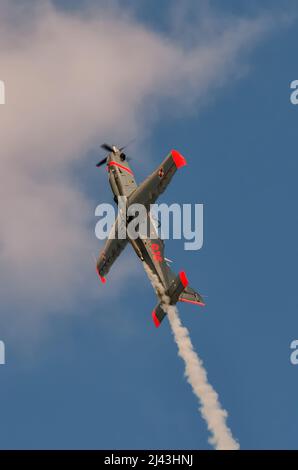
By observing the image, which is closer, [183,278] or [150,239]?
[183,278]

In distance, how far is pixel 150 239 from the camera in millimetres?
77250

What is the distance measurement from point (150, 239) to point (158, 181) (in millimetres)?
5617

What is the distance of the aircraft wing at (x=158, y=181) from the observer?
237 feet

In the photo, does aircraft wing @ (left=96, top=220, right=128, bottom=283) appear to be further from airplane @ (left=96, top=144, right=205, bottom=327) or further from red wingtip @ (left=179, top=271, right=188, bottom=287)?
red wingtip @ (left=179, top=271, right=188, bottom=287)

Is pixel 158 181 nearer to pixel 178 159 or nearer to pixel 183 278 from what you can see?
pixel 178 159

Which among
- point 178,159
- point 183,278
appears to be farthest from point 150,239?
point 178,159

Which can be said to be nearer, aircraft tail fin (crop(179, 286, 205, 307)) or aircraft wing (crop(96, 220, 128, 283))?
aircraft tail fin (crop(179, 286, 205, 307))

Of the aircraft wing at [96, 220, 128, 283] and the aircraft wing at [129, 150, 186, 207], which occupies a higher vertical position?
the aircraft wing at [96, 220, 128, 283]

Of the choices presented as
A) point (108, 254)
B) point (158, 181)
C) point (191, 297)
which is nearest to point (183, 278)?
point (191, 297)

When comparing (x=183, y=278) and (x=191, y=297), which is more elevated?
(x=191, y=297)

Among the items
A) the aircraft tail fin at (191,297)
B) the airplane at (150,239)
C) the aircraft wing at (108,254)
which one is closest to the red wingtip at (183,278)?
the airplane at (150,239)

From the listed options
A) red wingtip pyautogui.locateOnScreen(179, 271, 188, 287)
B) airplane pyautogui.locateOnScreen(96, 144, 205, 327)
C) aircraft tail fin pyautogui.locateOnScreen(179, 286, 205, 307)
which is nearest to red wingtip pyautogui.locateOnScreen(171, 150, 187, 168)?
airplane pyautogui.locateOnScreen(96, 144, 205, 327)

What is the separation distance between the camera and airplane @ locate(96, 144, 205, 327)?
73544 mm
